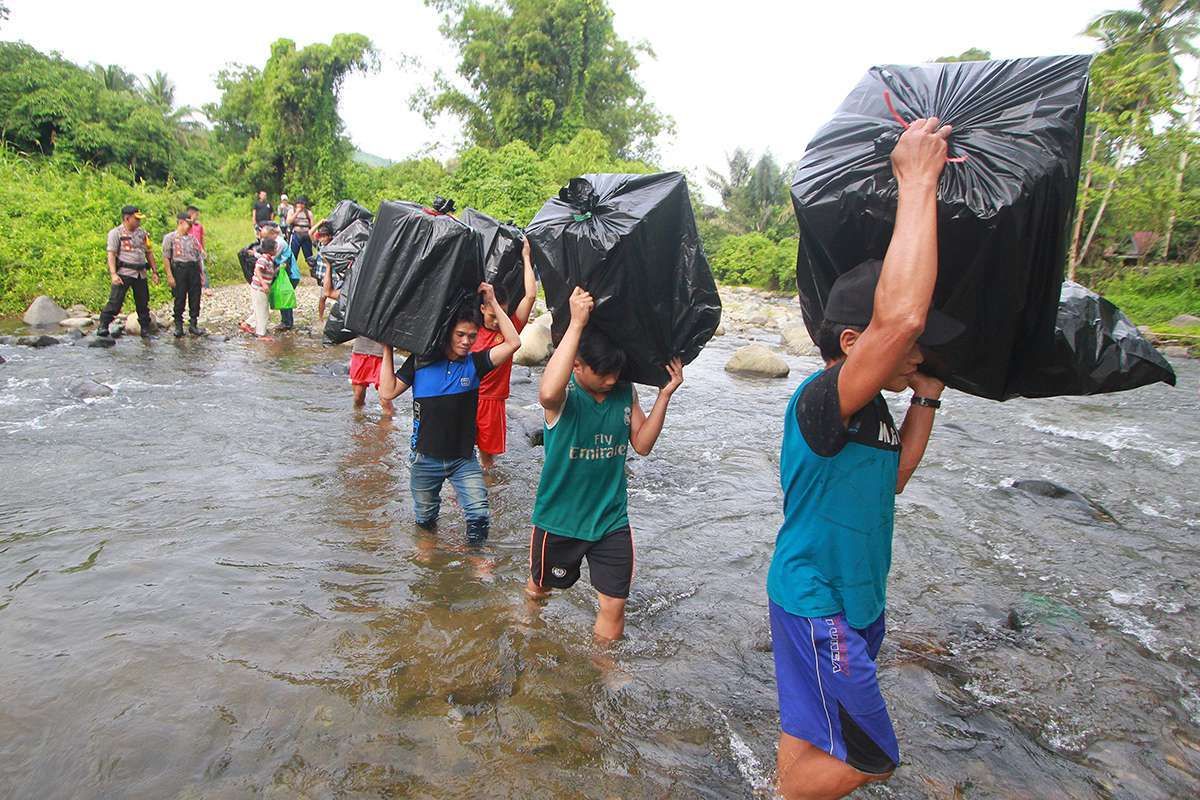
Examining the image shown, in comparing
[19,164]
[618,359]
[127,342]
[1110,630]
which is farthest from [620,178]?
[19,164]

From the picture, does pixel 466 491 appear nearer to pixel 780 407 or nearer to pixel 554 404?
pixel 554 404

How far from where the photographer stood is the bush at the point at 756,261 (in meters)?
31.9

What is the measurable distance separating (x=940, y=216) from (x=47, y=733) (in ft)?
10.4

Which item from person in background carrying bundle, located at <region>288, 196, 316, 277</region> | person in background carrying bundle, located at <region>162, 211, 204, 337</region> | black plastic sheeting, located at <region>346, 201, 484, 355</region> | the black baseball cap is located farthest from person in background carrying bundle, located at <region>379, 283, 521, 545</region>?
person in background carrying bundle, located at <region>288, 196, 316, 277</region>

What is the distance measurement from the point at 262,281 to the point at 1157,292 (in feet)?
74.5

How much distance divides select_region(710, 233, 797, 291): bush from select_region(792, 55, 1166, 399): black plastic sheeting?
96.4 feet

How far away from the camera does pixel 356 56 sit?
2358 cm

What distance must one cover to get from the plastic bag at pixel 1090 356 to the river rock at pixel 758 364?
893cm

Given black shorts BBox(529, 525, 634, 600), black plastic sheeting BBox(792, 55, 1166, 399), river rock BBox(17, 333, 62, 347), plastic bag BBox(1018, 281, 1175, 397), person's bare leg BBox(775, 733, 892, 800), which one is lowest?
river rock BBox(17, 333, 62, 347)

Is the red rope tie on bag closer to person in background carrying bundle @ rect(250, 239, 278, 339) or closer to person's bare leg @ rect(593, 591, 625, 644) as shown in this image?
person's bare leg @ rect(593, 591, 625, 644)

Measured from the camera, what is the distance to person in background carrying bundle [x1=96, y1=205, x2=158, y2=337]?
977 centimetres

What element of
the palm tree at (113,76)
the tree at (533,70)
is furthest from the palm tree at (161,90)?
the tree at (533,70)

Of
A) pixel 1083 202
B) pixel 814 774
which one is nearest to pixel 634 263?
pixel 814 774

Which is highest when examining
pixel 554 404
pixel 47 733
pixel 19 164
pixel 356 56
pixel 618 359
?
pixel 356 56
